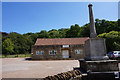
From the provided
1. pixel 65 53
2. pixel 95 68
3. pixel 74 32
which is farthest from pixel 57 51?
pixel 74 32

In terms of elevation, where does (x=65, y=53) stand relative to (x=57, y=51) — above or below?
below

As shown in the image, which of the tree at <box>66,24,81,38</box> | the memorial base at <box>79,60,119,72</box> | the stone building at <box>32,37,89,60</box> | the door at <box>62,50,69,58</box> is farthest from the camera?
the tree at <box>66,24,81,38</box>

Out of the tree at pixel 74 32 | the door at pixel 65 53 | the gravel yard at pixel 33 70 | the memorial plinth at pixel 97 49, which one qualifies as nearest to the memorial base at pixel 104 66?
the memorial plinth at pixel 97 49

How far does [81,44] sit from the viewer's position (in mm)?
24219

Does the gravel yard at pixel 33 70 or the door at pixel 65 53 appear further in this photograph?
the door at pixel 65 53

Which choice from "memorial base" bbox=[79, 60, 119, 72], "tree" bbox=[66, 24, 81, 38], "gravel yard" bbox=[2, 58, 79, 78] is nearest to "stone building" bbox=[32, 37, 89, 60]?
"gravel yard" bbox=[2, 58, 79, 78]

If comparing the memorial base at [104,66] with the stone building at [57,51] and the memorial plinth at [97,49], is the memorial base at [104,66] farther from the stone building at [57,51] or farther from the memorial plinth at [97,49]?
the stone building at [57,51]

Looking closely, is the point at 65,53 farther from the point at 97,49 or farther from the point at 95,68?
the point at 95,68

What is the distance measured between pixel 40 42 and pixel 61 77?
74.8ft

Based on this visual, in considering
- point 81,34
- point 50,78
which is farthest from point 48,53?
point 81,34

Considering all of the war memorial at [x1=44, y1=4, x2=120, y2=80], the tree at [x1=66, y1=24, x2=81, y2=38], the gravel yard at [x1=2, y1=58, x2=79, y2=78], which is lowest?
the gravel yard at [x1=2, y1=58, x2=79, y2=78]

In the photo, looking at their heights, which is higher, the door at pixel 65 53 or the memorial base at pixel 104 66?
the memorial base at pixel 104 66

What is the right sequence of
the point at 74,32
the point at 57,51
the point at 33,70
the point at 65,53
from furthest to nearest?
1. the point at 74,32
2. the point at 65,53
3. the point at 57,51
4. the point at 33,70

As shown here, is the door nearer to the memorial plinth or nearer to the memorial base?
the memorial plinth
